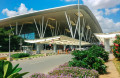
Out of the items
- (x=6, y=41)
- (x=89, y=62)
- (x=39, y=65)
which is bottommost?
(x=39, y=65)

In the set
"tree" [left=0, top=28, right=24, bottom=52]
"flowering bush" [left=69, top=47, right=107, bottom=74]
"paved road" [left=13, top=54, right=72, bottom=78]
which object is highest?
"tree" [left=0, top=28, right=24, bottom=52]

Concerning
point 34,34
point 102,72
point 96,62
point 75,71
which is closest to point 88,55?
point 96,62

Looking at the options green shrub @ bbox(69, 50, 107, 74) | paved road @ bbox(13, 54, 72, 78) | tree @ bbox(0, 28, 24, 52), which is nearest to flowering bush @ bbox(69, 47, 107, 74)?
green shrub @ bbox(69, 50, 107, 74)

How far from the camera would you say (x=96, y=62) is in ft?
23.9

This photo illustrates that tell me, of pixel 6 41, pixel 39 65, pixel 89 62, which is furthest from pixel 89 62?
pixel 6 41

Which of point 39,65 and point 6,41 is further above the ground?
point 6,41

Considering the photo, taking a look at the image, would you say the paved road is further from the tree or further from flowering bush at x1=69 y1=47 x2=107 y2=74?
A: the tree

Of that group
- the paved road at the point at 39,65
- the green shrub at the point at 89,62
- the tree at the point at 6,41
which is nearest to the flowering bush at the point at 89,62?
the green shrub at the point at 89,62

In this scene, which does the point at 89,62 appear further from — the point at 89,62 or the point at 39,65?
the point at 39,65

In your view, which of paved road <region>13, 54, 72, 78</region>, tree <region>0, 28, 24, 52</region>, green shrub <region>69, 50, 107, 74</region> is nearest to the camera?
green shrub <region>69, 50, 107, 74</region>

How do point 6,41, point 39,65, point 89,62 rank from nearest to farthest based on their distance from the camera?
1. point 89,62
2. point 39,65
3. point 6,41

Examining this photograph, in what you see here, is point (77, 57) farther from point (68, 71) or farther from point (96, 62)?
point (68, 71)

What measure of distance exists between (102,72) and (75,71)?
2.40 meters

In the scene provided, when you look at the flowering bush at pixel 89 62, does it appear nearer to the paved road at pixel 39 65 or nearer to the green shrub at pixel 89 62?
the green shrub at pixel 89 62
